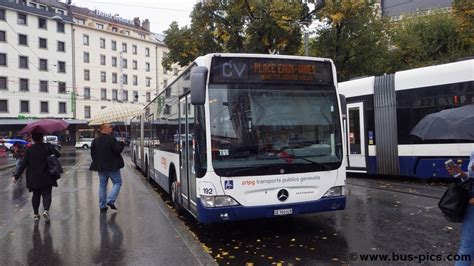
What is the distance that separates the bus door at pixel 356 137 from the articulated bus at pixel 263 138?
7383 millimetres

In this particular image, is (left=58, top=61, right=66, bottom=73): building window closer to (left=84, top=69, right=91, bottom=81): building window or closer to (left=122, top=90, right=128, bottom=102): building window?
(left=84, top=69, right=91, bottom=81): building window

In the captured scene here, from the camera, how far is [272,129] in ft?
21.0

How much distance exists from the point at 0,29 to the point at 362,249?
61.9m

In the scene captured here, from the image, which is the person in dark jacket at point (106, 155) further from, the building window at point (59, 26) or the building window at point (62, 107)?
the building window at point (59, 26)

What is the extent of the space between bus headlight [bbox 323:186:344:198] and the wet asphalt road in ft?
2.09

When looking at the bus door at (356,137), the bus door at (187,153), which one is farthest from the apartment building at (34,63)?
the bus door at (187,153)

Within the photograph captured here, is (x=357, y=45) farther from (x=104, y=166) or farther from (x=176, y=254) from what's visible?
(x=176, y=254)

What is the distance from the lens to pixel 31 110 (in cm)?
5881

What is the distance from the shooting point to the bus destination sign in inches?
255

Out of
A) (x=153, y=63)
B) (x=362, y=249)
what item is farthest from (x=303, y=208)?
(x=153, y=63)

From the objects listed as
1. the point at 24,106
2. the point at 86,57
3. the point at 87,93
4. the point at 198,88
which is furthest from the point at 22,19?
the point at 198,88

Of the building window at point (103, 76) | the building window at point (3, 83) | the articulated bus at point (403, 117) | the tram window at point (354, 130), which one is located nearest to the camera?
the articulated bus at point (403, 117)

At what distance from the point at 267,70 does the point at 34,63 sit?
60.8 metres

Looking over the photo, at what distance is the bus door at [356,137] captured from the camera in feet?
45.6
